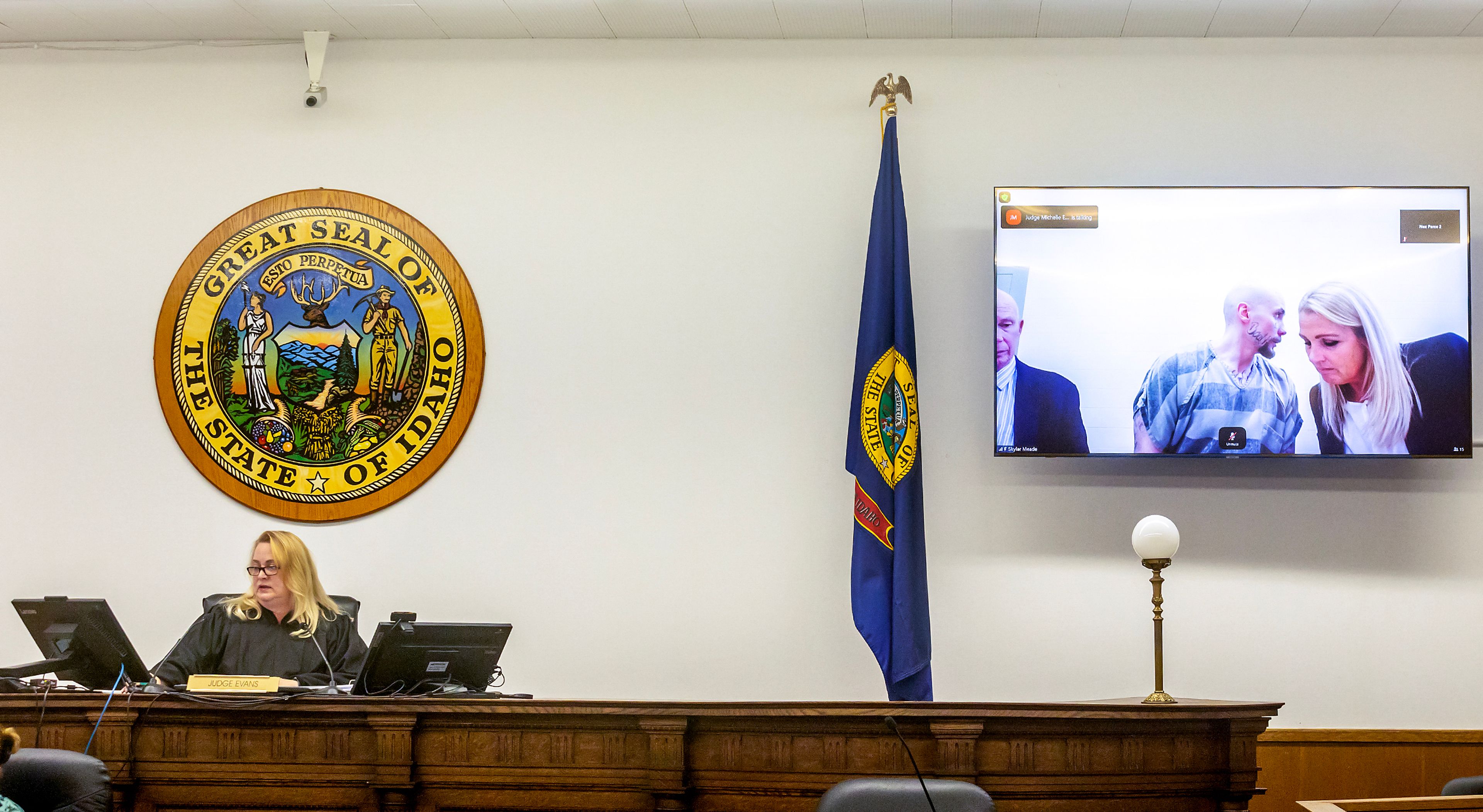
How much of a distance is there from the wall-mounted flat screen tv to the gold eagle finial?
521 mm

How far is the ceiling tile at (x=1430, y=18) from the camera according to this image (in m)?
3.82

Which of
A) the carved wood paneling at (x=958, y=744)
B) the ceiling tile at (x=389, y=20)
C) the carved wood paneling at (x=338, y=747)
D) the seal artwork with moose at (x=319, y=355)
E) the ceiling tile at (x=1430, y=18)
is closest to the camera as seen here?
the carved wood paneling at (x=958, y=744)

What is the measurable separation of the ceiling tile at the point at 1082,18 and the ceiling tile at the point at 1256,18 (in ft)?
1.11

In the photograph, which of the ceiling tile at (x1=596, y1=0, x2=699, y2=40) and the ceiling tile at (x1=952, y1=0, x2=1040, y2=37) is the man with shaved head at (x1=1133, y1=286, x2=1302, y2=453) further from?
the ceiling tile at (x1=596, y1=0, x2=699, y2=40)

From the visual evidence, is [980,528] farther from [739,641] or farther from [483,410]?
[483,410]

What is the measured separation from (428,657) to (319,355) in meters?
1.61

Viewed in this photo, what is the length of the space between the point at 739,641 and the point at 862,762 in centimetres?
126

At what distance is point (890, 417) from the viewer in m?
3.89

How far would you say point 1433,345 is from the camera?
3.74 meters

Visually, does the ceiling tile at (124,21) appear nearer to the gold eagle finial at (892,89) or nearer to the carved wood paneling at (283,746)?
the gold eagle finial at (892,89)

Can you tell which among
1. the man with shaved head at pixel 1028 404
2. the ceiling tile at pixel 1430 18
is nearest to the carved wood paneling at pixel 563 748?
the man with shaved head at pixel 1028 404

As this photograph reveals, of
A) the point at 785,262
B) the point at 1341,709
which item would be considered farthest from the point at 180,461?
the point at 1341,709

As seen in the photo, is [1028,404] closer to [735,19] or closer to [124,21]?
[735,19]

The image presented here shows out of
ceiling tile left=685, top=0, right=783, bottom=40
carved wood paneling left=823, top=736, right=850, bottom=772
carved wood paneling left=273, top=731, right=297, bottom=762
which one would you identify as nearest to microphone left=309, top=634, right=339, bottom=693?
carved wood paneling left=273, top=731, right=297, bottom=762
